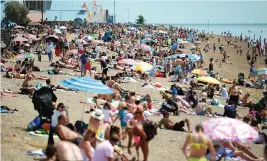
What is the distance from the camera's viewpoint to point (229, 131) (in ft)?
25.6

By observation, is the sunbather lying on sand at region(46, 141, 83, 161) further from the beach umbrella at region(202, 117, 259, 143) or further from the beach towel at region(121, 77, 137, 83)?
the beach towel at region(121, 77, 137, 83)

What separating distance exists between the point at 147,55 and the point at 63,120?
2621cm

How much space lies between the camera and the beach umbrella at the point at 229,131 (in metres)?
7.73

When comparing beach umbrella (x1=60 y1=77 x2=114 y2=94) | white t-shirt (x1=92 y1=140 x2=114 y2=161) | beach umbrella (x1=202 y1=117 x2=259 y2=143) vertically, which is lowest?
white t-shirt (x1=92 y1=140 x2=114 y2=161)

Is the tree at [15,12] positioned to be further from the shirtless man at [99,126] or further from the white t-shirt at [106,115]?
the shirtless man at [99,126]

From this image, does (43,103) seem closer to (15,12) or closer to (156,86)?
Answer: (156,86)

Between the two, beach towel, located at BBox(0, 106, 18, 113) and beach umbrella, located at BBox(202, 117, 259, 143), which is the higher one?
beach umbrella, located at BBox(202, 117, 259, 143)

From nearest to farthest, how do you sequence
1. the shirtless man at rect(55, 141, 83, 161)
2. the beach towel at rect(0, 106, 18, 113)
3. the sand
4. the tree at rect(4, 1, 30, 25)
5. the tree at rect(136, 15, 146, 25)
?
the shirtless man at rect(55, 141, 83, 161) → the sand → the beach towel at rect(0, 106, 18, 113) → the tree at rect(4, 1, 30, 25) → the tree at rect(136, 15, 146, 25)

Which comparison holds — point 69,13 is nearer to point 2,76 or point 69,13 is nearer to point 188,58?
point 188,58

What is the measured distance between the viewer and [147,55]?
33812mm

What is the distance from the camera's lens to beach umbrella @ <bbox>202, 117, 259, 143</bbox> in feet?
25.4

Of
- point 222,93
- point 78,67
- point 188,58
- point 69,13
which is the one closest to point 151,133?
point 222,93

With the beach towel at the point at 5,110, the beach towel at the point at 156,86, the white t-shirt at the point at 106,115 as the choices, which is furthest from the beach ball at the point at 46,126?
the beach towel at the point at 156,86

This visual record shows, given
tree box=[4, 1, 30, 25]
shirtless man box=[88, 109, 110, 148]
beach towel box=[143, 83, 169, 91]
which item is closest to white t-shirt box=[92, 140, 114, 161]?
shirtless man box=[88, 109, 110, 148]
